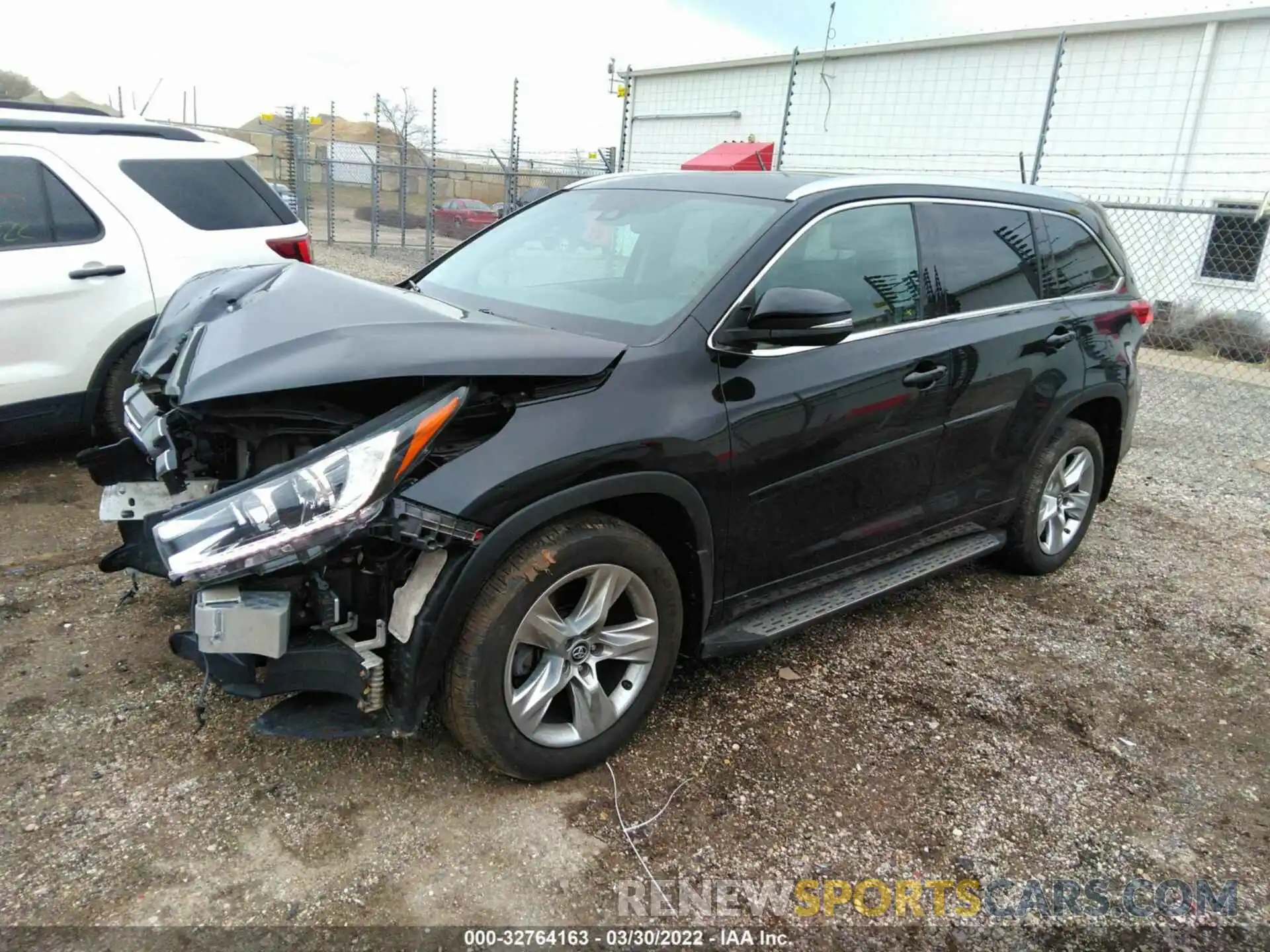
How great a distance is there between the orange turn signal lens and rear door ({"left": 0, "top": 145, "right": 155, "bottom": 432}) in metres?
3.42

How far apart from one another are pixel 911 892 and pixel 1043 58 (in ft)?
53.1

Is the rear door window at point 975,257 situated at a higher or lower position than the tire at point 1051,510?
higher

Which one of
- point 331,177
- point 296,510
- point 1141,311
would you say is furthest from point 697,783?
point 331,177

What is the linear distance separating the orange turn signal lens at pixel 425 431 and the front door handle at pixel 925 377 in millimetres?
1883

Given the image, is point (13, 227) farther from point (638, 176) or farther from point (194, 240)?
point (638, 176)

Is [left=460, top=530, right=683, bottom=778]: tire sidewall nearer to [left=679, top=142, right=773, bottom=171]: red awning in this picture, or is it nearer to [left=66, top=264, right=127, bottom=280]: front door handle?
[left=66, top=264, right=127, bottom=280]: front door handle

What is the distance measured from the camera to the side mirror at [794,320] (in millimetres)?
2773

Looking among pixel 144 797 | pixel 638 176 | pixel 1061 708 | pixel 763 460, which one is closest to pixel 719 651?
pixel 763 460

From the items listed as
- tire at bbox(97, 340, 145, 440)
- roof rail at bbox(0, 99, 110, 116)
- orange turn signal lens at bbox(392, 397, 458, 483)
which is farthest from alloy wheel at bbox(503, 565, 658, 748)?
roof rail at bbox(0, 99, 110, 116)

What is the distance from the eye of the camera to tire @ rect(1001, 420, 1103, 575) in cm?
426

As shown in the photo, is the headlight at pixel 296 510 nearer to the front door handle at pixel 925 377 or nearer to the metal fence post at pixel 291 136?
the front door handle at pixel 925 377

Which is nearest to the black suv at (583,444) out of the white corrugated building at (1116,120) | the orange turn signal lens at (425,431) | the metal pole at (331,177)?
the orange turn signal lens at (425,431)

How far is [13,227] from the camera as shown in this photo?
4.56 metres

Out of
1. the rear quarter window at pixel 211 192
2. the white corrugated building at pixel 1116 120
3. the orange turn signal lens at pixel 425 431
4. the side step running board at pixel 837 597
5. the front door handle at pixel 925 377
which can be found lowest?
the side step running board at pixel 837 597
